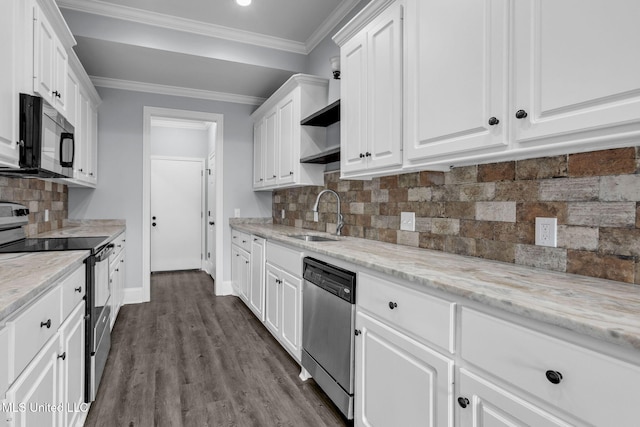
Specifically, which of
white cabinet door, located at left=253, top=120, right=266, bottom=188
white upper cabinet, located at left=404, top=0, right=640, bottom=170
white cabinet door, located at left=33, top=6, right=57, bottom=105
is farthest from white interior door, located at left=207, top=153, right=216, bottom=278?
white upper cabinet, located at left=404, top=0, right=640, bottom=170

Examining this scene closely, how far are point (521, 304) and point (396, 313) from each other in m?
0.58

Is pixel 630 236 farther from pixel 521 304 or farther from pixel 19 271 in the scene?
pixel 19 271

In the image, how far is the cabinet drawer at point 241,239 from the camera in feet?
12.3

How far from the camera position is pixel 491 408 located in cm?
101

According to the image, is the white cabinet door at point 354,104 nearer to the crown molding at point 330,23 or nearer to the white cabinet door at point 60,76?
the crown molding at point 330,23

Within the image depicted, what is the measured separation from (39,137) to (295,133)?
2.01 metres

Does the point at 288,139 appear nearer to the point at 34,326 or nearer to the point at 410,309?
the point at 410,309

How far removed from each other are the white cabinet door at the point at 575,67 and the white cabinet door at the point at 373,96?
2.41ft

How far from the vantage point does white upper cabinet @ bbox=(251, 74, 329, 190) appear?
131 inches

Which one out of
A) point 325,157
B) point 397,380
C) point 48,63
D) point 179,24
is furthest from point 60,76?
point 397,380

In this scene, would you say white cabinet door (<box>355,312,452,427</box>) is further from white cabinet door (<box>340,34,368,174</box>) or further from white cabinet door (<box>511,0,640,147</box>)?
white cabinet door (<box>340,34,368,174</box>)

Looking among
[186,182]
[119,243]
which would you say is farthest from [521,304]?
[186,182]

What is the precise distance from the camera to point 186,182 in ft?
20.4

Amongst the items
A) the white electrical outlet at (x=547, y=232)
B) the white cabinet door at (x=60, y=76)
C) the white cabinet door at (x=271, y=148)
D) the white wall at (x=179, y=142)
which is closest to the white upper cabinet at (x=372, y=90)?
the white electrical outlet at (x=547, y=232)
